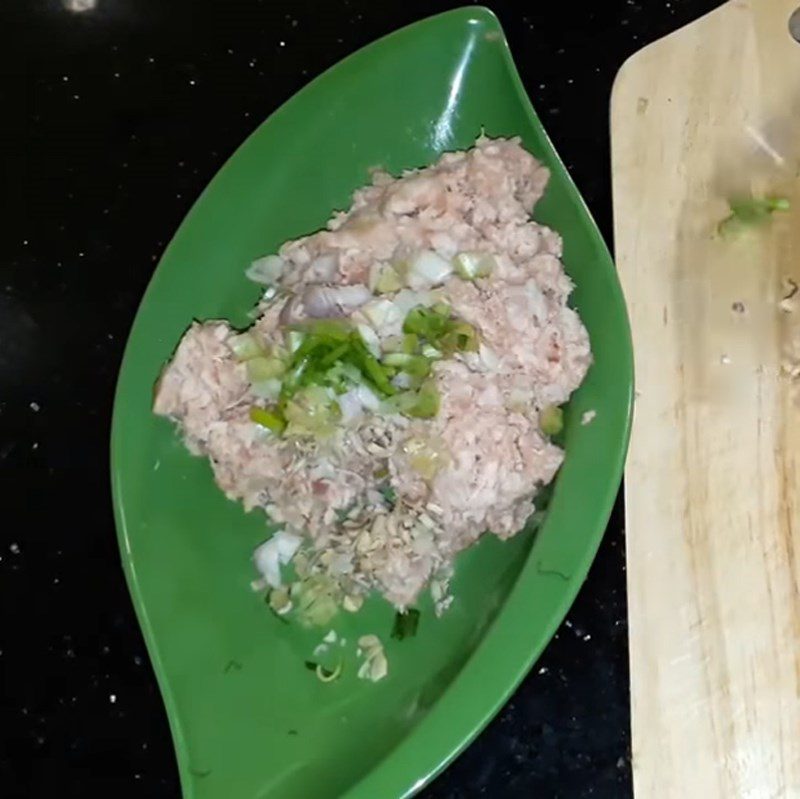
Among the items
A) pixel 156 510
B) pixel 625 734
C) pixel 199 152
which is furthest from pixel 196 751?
pixel 199 152

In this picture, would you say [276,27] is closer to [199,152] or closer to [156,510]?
[199,152]

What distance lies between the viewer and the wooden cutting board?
3.17ft

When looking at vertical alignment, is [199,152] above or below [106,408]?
above

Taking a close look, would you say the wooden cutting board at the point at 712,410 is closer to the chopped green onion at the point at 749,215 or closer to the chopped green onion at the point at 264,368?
the chopped green onion at the point at 749,215

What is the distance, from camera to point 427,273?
1003mm

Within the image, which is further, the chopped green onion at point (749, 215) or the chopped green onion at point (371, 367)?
the chopped green onion at point (749, 215)

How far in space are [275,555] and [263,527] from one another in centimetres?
3

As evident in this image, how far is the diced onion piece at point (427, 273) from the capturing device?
1003mm

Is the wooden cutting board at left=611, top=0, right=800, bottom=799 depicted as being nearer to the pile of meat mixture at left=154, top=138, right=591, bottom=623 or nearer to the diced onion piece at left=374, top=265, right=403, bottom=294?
the pile of meat mixture at left=154, top=138, right=591, bottom=623

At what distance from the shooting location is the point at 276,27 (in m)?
1.25

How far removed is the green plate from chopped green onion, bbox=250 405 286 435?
0.31 feet

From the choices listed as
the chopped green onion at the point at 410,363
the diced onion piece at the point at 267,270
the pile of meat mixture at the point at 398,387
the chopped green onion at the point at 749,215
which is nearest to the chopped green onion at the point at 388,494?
the pile of meat mixture at the point at 398,387

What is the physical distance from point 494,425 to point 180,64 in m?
0.56

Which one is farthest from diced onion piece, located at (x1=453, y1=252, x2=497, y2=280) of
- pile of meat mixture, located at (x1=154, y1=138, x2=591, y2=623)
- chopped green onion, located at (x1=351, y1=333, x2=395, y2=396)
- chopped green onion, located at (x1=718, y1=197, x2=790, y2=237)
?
chopped green onion, located at (x1=718, y1=197, x2=790, y2=237)
